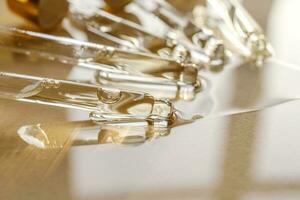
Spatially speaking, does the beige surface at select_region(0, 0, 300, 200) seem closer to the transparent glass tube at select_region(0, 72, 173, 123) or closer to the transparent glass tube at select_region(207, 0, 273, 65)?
the transparent glass tube at select_region(0, 72, 173, 123)

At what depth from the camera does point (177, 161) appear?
41 cm

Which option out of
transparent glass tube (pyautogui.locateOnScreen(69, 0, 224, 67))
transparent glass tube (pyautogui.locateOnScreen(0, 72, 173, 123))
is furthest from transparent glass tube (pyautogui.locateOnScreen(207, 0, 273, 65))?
transparent glass tube (pyautogui.locateOnScreen(0, 72, 173, 123))

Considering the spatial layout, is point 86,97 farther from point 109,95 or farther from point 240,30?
point 240,30

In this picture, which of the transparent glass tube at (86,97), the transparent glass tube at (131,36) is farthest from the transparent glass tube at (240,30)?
the transparent glass tube at (86,97)

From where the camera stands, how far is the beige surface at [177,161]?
37 centimetres

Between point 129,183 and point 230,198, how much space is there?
68 mm

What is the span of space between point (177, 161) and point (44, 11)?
0.28 metres

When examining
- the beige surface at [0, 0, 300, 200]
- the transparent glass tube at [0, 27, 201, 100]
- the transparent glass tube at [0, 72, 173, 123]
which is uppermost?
the transparent glass tube at [0, 27, 201, 100]

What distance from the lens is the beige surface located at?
37 cm

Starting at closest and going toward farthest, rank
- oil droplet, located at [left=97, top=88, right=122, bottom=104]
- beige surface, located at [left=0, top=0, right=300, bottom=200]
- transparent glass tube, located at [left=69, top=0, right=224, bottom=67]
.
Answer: beige surface, located at [left=0, top=0, right=300, bottom=200] → oil droplet, located at [left=97, top=88, right=122, bottom=104] → transparent glass tube, located at [left=69, top=0, right=224, bottom=67]

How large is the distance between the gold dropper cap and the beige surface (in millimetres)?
165

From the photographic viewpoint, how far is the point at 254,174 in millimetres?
397

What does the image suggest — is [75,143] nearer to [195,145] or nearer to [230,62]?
[195,145]

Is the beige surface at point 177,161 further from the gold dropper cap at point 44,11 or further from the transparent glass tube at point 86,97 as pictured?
the gold dropper cap at point 44,11
